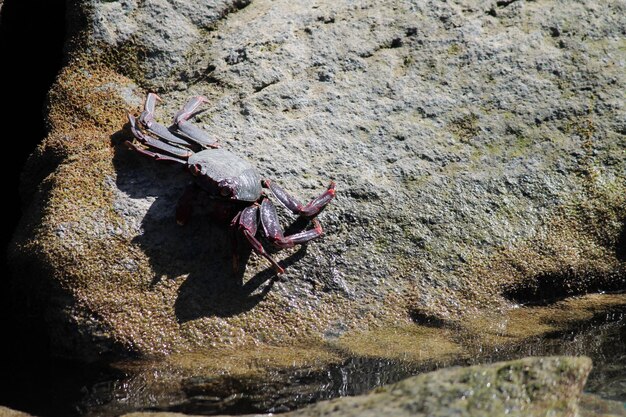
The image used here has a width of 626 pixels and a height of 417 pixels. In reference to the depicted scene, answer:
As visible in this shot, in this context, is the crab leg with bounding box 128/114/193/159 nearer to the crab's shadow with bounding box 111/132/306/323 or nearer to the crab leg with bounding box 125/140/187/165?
the crab leg with bounding box 125/140/187/165

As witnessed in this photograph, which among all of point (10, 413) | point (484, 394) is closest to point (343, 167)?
point (484, 394)

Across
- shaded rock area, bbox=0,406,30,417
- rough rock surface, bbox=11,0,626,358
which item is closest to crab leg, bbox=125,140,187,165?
rough rock surface, bbox=11,0,626,358

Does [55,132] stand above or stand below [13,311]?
above

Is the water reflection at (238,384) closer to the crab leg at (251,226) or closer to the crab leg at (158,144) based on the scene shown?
the crab leg at (251,226)

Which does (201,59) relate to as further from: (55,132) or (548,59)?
(548,59)

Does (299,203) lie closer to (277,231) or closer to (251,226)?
(277,231)

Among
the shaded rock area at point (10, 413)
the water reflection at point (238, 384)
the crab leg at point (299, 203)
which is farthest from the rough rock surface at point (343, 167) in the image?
the shaded rock area at point (10, 413)

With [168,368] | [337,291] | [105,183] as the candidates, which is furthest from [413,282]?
[105,183]
